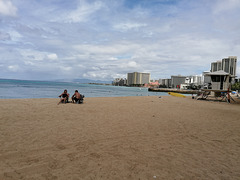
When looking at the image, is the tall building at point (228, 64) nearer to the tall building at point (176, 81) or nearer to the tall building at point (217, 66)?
the tall building at point (217, 66)

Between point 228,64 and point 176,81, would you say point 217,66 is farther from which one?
point 176,81

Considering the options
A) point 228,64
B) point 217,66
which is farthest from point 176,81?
point 228,64

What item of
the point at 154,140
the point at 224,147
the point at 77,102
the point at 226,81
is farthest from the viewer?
the point at 226,81

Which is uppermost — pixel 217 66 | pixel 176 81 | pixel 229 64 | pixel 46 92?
pixel 229 64

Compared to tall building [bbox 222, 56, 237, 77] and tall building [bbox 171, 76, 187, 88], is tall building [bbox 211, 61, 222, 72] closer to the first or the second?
tall building [bbox 222, 56, 237, 77]

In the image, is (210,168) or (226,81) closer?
(210,168)

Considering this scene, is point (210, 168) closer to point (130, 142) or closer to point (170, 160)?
point (170, 160)

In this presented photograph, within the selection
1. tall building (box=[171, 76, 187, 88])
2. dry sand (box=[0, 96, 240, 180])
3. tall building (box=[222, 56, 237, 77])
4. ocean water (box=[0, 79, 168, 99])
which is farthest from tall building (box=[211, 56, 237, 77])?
dry sand (box=[0, 96, 240, 180])

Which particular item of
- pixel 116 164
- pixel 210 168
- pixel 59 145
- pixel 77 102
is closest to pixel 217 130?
pixel 210 168

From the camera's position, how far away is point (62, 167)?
3379 mm

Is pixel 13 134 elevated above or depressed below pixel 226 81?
below

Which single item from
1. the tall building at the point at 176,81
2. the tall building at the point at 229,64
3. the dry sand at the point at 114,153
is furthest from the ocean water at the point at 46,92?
the tall building at the point at 176,81

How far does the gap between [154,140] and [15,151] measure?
3.63 meters

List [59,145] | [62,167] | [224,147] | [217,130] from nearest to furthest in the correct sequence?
[62,167] → [59,145] → [224,147] → [217,130]
